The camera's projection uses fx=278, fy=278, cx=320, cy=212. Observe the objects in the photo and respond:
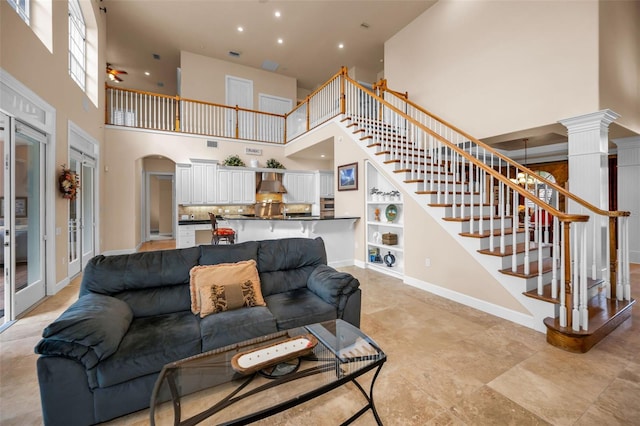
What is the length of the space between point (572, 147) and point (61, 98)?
7.61 meters

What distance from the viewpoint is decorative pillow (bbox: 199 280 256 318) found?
7.13 ft

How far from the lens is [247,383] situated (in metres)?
1.45

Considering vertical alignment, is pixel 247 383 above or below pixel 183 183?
below

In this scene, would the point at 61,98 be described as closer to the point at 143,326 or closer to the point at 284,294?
the point at 143,326

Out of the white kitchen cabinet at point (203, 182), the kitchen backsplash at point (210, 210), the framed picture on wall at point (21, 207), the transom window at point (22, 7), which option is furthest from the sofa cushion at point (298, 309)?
the kitchen backsplash at point (210, 210)

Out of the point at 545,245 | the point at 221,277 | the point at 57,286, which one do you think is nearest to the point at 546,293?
the point at 545,245

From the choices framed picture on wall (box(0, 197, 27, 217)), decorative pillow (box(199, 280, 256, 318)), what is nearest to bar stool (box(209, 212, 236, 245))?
framed picture on wall (box(0, 197, 27, 217))

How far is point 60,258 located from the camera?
415 centimetres

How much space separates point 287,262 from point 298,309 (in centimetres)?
64

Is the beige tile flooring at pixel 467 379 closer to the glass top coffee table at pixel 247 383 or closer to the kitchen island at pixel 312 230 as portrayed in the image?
the glass top coffee table at pixel 247 383

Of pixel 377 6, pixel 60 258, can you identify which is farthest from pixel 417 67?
pixel 60 258

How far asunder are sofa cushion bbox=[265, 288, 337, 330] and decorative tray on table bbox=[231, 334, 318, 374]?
0.45m

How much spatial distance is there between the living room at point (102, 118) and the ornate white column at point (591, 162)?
0.18 m

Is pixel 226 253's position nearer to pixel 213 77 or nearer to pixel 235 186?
pixel 235 186
